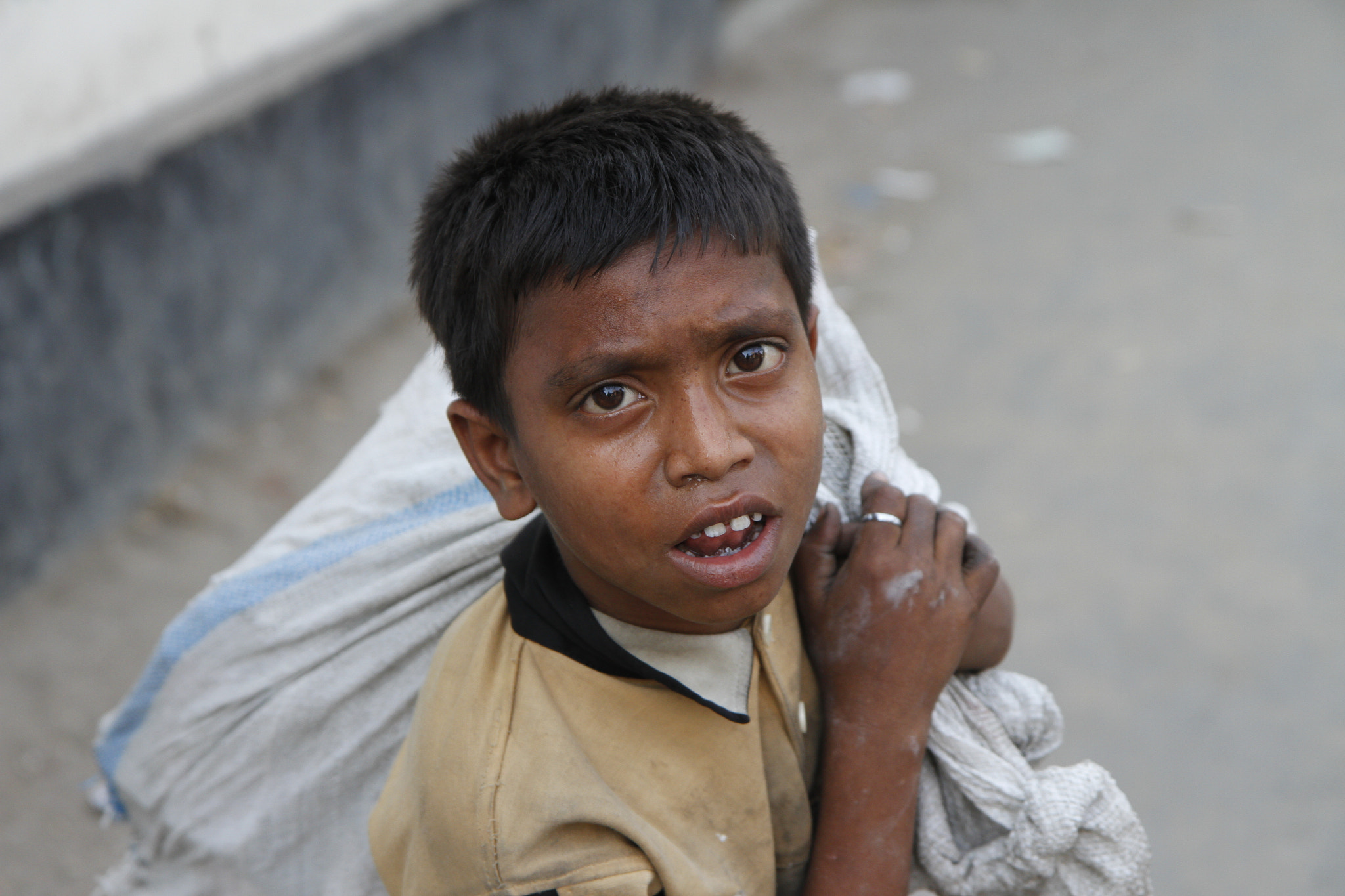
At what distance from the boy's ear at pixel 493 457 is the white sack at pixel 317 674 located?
24cm

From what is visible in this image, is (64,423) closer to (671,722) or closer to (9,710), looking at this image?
(9,710)

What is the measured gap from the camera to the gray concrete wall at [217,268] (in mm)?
2975

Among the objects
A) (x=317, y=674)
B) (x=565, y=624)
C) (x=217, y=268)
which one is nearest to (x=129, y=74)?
(x=217, y=268)

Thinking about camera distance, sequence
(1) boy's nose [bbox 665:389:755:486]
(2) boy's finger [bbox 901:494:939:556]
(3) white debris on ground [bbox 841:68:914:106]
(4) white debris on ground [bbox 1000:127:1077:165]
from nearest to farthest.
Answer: (1) boy's nose [bbox 665:389:755:486], (2) boy's finger [bbox 901:494:939:556], (4) white debris on ground [bbox 1000:127:1077:165], (3) white debris on ground [bbox 841:68:914:106]

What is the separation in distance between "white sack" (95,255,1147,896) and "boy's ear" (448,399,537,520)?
237 millimetres

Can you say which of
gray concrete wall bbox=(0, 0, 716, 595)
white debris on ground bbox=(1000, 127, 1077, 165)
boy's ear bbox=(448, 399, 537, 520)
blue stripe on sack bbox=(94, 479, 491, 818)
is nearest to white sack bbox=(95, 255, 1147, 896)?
blue stripe on sack bbox=(94, 479, 491, 818)

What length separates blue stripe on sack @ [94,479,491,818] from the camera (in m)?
1.63

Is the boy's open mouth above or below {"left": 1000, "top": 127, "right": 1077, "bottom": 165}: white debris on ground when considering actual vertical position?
above

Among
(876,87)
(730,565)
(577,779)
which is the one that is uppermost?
(730,565)

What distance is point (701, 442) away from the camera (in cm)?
110

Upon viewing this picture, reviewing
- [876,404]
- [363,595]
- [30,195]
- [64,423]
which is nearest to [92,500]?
[64,423]

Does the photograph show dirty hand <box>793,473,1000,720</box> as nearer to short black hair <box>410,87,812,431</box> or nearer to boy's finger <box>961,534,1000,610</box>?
boy's finger <box>961,534,1000,610</box>

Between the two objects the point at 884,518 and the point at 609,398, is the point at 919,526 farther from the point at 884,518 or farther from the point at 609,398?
the point at 609,398

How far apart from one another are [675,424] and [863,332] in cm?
326
